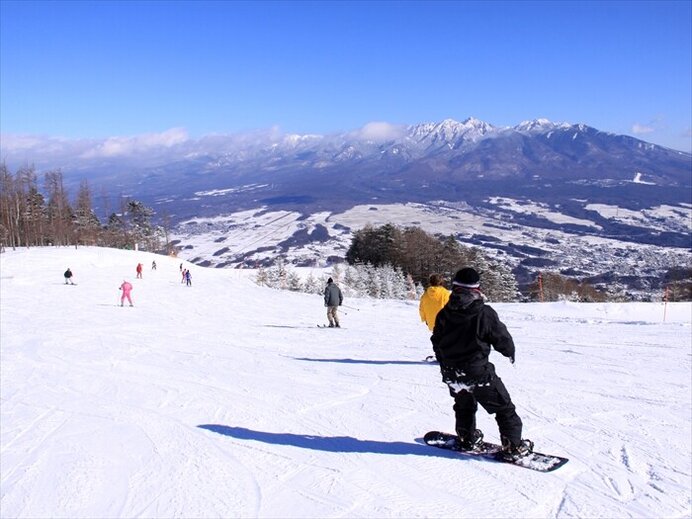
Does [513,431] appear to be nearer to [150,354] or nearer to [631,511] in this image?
[631,511]

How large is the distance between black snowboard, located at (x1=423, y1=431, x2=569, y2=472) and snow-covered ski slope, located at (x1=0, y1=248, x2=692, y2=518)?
96 millimetres

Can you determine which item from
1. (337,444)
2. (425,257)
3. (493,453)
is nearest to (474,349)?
(493,453)

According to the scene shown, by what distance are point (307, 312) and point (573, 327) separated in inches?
447

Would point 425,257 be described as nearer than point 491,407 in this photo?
No

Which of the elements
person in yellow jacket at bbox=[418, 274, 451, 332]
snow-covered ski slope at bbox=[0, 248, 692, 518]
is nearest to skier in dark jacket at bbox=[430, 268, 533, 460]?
snow-covered ski slope at bbox=[0, 248, 692, 518]

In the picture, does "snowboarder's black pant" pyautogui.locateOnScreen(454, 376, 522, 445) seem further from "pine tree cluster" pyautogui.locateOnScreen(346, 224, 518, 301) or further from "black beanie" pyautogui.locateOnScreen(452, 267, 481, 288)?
"pine tree cluster" pyautogui.locateOnScreen(346, 224, 518, 301)

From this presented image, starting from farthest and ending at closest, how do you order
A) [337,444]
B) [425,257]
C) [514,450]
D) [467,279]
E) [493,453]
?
1. [425,257]
2. [337,444]
3. [493,453]
4. [514,450]
5. [467,279]

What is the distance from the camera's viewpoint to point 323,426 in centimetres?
638

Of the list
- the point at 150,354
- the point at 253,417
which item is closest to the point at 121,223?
the point at 150,354

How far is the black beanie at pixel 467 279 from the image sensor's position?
4523 millimetres

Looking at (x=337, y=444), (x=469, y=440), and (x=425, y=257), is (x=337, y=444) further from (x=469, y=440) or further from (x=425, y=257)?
(x=425, y=257)

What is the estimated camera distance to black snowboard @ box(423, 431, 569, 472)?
4.80 m

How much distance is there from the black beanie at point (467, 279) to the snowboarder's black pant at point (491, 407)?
0.89m

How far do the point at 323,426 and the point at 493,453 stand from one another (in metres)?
2.18
